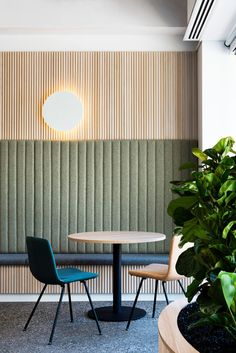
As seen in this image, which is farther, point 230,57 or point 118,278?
point 230,57

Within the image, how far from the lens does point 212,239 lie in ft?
4.99

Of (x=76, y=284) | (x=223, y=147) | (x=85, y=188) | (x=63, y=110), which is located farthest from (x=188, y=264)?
(x=63, y=110)

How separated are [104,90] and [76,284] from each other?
7.70ft

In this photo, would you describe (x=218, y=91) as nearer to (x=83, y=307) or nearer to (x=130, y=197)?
(x=130, y=197)

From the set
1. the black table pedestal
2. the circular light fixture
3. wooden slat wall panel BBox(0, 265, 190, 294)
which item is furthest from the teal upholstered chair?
the circular light fixture

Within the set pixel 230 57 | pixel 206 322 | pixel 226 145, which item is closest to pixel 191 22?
pixel 230 57

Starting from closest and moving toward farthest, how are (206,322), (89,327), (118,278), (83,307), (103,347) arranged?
(206,322) → (103,347) → (89,327) → (118,278) → (83,307)

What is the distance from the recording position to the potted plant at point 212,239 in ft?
4.59

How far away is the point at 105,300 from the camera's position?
239 inches

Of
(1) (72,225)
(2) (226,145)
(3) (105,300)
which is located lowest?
(3) (105,300)

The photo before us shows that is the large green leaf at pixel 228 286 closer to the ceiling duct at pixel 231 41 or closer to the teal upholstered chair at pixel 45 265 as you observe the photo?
the teal upholstered chair at pixel 45 265

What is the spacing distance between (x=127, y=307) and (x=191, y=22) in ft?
9.92

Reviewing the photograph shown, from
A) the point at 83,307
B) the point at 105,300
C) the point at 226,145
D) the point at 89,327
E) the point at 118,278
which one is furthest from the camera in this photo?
the point at 105,300

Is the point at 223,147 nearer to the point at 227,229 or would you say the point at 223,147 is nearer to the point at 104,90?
the point at 227,229
